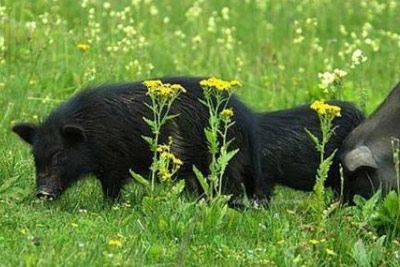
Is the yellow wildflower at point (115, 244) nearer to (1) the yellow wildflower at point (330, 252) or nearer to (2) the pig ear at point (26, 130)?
(1) the yellow wildflower at point (330, 252)

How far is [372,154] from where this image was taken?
9.00 metres

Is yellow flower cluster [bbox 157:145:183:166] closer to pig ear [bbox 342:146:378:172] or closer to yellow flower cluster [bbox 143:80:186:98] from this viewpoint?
yellow flower cluster [bbox 143:80:186:98]

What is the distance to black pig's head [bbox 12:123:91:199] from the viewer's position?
27.6 feet

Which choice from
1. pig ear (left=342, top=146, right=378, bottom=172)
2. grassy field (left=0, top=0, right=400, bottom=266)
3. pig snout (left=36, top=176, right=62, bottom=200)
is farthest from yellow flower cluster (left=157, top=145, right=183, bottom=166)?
pig ear (left=342, top=146, right=378, bottom=172)

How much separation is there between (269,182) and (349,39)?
6.42 meters

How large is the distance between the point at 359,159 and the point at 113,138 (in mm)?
1696

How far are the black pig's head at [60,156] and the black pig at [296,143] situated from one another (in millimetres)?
1509

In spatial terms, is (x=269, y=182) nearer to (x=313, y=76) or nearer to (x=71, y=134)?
(x=71, y=134)

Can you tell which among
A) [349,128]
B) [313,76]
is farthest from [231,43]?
[349,128]

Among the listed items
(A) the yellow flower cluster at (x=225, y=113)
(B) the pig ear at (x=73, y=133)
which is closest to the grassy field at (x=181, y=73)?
(B) the pig ear at (x=73, y=133)

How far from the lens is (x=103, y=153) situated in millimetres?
8492

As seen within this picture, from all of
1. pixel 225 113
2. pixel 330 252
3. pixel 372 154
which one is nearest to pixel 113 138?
pixel 225 113

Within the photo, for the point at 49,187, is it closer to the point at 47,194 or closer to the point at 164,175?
the point at 47,194

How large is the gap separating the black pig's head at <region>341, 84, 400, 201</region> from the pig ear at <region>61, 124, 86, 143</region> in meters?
1.85
